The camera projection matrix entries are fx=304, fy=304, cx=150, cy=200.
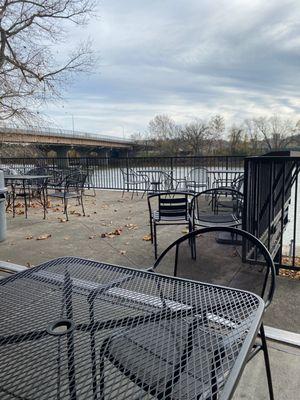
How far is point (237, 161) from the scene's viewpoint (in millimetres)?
9398

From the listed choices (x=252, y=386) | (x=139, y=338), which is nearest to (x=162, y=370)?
(x=139, y=338)

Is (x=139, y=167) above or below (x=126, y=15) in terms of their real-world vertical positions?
below

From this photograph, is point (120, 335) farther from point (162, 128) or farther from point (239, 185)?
point (162, 128)

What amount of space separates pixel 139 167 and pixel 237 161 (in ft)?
10.6

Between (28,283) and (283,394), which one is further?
(283,394)

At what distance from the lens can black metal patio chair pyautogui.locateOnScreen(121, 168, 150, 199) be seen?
31.2 feet

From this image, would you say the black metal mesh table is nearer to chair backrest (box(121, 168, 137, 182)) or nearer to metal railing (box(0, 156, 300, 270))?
metal railing (box(0, 156, 300, 270))

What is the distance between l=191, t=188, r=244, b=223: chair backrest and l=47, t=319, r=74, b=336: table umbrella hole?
2830mm

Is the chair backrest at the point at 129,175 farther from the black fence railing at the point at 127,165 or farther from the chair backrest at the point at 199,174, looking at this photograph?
the chair backrest at the point at 199,174

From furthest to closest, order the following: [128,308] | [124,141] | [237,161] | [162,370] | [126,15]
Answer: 1. [124,141]
2. [237,161]
3. [126,15]
4. [128,308]
5. [162,370]

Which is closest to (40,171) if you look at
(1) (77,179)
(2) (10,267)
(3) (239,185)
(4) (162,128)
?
(1) (77,179)

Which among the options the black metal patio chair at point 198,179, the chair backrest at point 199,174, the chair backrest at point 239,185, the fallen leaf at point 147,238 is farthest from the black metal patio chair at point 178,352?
the chair backrest at point 199,174

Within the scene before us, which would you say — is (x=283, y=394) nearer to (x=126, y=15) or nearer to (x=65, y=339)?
(x=65, y=339)

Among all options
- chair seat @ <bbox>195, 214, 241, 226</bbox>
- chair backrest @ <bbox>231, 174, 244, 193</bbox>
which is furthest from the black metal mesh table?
chair backrest @ <bbox>231, 174, 244, 193</bbox>
